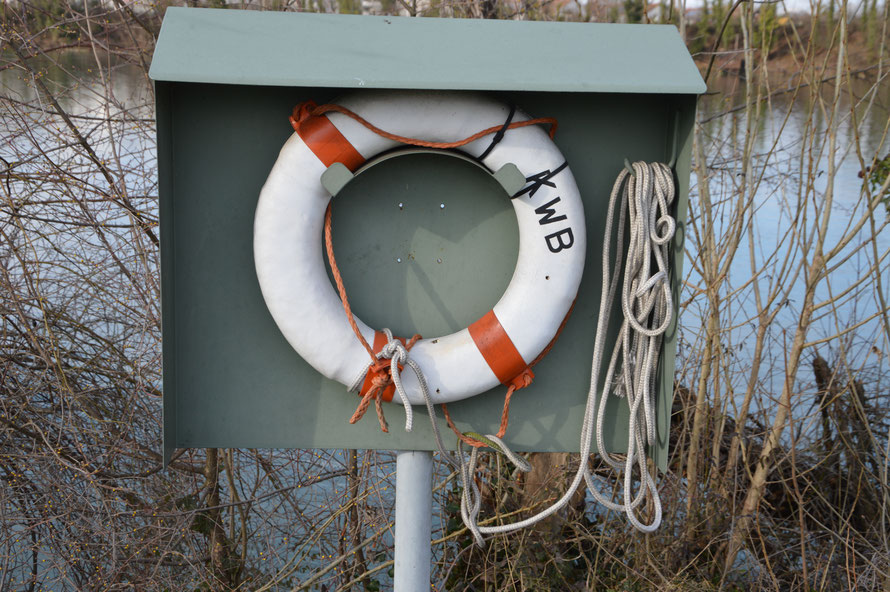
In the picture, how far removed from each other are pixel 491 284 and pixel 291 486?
5.69 ft

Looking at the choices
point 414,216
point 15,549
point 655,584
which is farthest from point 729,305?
point 15,549

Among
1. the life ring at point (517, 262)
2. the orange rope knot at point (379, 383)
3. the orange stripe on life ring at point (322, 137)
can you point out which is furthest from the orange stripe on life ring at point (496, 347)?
the orange stripe on life ring at point (322, 137)

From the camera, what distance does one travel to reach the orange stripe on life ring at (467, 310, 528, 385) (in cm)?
164

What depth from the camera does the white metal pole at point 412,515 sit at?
1760 mm

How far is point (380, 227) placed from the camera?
1.69 metres

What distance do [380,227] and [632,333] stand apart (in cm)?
61

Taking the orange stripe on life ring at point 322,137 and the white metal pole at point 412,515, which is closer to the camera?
the orange stripe on life ring at point 322,137

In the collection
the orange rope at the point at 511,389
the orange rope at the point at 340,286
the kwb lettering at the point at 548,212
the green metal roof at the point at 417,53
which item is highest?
the green metal roof at the point at 417,53

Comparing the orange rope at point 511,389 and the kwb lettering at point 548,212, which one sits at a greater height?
the kwb lettering at point 548,212

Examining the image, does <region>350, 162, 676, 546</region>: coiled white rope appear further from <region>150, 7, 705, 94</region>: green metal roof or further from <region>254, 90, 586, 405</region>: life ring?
<region>150, 7, 705, 94</region>: green metal roof

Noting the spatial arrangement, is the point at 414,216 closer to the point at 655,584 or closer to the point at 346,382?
the point at 346,382

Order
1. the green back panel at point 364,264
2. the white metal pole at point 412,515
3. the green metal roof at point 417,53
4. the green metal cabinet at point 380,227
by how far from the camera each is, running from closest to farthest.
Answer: the green metal roof at point 417,53
the green metal cabinet at point 380,227
the green back panel at point 364,264
the white metal pole at point 412,515

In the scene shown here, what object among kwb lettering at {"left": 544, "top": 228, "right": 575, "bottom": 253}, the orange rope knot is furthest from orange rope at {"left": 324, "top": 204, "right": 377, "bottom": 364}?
kwb lettering at {"left": 544, "top": 228, "right": 575, "bottom": 253}

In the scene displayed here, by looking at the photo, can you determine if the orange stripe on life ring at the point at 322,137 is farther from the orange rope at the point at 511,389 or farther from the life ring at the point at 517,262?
the orange rope at the point at 511,389
